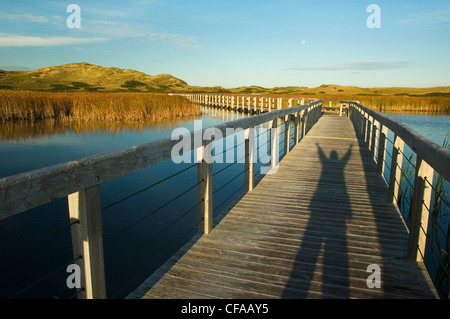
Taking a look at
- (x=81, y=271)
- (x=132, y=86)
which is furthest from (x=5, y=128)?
(x=132, y=86)

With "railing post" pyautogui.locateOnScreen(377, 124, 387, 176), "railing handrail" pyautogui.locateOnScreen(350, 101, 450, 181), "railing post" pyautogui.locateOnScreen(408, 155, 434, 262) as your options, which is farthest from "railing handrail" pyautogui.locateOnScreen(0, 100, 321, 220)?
"railing post" pyautogui.locateOnScreen(377, 124, 387, 176)

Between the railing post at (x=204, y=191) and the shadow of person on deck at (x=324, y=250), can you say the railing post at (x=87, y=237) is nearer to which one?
the shadow of person on deck at (x=324, y=250)

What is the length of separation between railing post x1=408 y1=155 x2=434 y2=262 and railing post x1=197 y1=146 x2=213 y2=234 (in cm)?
191

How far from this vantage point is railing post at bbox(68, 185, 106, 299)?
201 cm

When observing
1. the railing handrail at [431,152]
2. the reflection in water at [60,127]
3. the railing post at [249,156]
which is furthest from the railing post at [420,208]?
the reflection in water at [60,127]

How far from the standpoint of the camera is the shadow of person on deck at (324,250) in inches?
109

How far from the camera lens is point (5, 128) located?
16938 mm

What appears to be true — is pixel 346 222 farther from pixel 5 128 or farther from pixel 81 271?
pixel 5 128

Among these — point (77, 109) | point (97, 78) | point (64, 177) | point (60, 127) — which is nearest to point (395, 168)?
point (64, 177)

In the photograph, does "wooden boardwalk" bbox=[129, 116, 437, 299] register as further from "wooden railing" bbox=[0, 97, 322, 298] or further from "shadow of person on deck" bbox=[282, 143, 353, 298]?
"wooden railing" bbox=[0, 97, 322, 298]

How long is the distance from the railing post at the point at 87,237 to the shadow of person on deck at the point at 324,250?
1344 mm

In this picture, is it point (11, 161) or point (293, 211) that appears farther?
point (11, 161)

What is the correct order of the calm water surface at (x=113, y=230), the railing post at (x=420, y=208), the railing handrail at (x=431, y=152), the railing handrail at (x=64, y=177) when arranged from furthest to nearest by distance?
the calm water surface at (x=113, y=230), the railing post at (x=420, y=208), the railing handrail at (x=431, y=152), the railing handrail at (x=64, y=177)

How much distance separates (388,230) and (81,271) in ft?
10.5
